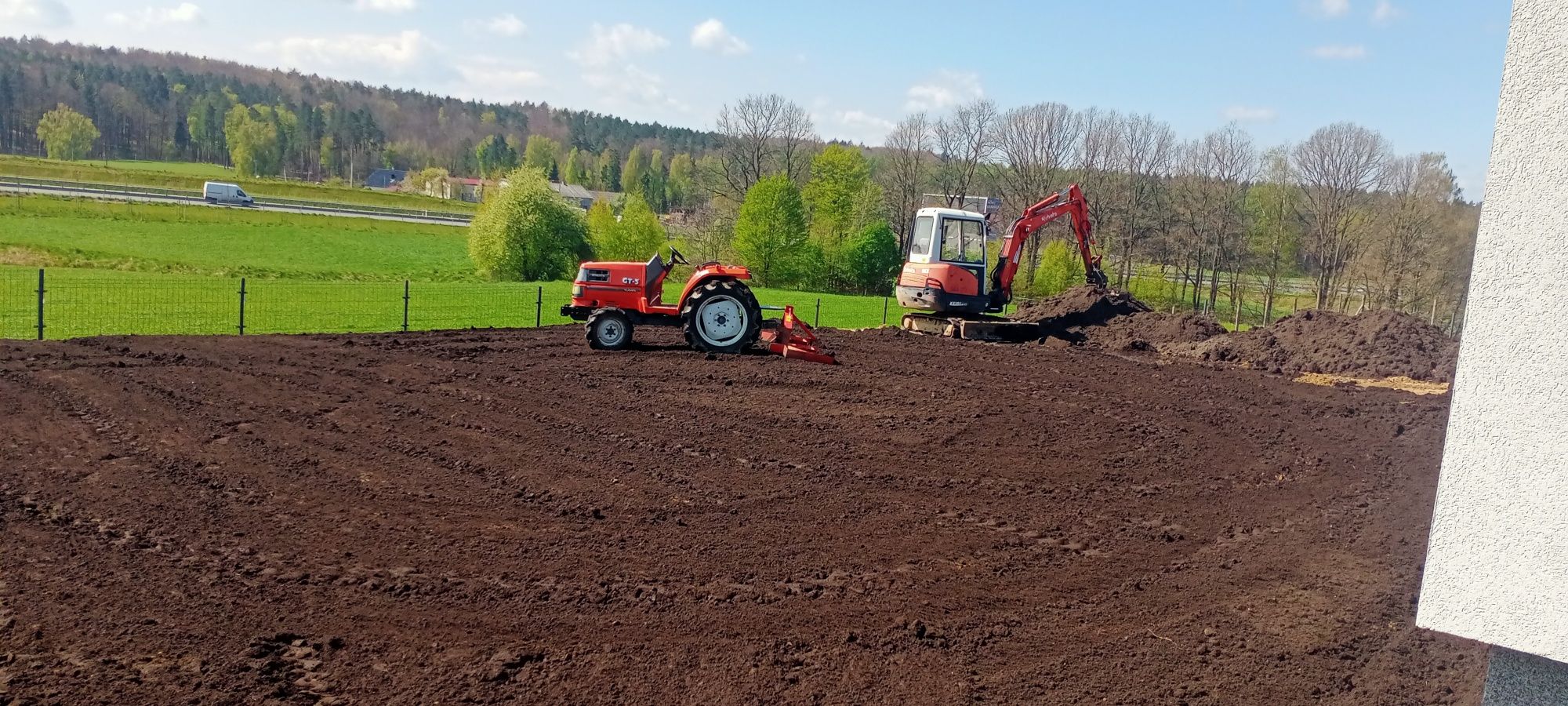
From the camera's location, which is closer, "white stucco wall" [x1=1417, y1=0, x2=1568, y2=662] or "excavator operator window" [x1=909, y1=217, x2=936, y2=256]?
"white stucco wall" [x1=1417, y1=0, x2=1568, y2=662]

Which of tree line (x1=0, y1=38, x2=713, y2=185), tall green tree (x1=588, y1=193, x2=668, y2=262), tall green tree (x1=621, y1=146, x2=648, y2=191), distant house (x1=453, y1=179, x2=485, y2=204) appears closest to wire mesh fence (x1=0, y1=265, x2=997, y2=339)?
tall green tree (x1=588, y1=193, x2=668, y2=262)

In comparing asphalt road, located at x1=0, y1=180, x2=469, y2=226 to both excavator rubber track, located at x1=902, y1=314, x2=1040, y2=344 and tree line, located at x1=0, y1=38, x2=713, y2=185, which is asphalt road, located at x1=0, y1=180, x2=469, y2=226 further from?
excavator rubber track, located at x1=902, y1=314, x2=1040, y2=344

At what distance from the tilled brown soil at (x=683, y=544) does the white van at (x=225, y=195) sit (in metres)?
60.9

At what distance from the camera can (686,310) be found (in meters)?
17.8

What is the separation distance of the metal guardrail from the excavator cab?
176 ft

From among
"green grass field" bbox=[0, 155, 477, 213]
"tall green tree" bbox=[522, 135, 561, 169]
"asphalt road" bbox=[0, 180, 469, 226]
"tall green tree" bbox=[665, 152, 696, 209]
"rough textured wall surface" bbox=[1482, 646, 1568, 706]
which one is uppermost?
"tall green tree" bbox=[522, 135, 561, 169]

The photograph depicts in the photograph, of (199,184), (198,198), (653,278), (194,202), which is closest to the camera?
(653,278)

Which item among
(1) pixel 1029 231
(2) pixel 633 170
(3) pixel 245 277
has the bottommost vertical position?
(3) pixel 245 277

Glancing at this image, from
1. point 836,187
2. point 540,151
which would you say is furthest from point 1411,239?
point 540,151

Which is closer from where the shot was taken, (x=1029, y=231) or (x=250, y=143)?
(x=1029, y=231)

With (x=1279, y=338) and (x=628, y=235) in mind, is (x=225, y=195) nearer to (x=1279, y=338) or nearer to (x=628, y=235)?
(x=628, y=235)

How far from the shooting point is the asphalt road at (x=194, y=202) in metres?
58.2

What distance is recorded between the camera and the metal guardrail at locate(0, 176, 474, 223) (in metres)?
63.1

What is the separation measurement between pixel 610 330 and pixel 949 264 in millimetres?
8310
